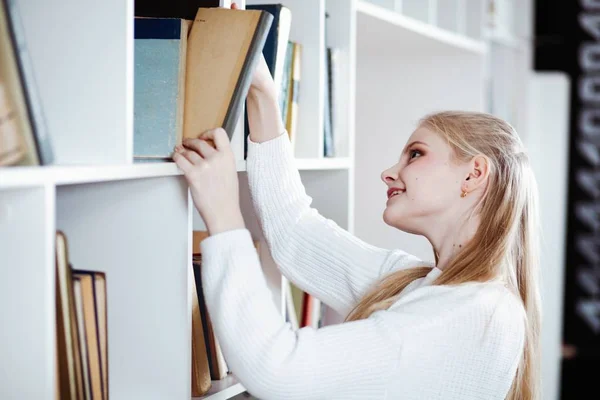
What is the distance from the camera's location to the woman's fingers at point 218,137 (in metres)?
1.17

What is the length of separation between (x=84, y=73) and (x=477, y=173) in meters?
0.67

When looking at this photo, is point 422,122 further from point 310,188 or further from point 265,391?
point 265,391

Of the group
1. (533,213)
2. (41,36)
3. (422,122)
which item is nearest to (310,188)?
(422,122)

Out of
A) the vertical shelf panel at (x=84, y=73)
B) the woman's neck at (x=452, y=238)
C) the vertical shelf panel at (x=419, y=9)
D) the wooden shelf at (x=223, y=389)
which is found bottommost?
the wooden shelf at (x=223, y=389)

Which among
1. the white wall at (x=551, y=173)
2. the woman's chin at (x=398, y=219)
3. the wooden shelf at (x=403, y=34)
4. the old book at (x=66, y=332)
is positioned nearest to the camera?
the old book at (x=66, y=332)

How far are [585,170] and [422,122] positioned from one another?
163 inches

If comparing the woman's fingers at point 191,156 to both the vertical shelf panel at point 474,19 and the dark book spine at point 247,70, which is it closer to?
the dark book spine at point 247,70

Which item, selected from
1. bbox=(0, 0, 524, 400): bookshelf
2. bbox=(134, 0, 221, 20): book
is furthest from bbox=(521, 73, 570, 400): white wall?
bbox=(134, 0, 221, 20): book

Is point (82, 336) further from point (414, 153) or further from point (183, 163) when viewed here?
point (414, 153)

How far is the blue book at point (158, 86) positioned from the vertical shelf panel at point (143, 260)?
2.2 inches

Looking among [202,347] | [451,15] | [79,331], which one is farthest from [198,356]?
[451,15]

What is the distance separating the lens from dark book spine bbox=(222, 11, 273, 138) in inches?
46.9

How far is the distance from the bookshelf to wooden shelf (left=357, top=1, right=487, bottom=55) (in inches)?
0.4

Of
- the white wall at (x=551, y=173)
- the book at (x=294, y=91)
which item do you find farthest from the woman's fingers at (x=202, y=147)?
the white wall at (x=551, y=173)
